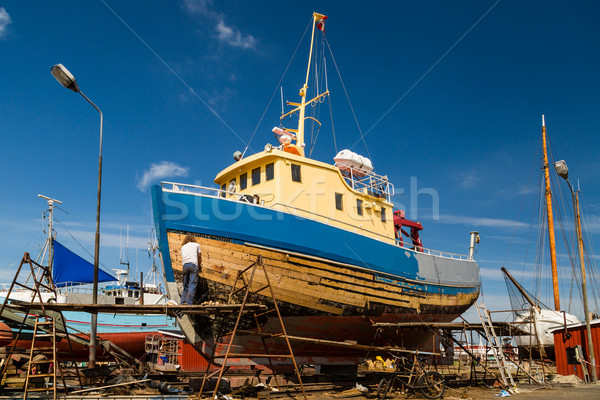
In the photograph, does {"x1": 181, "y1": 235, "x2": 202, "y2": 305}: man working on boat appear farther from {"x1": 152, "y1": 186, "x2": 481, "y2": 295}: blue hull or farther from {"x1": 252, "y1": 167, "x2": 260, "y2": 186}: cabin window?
{"x1": 252, "y1": 167, "x2": 260, "y2": 186}: cabin window

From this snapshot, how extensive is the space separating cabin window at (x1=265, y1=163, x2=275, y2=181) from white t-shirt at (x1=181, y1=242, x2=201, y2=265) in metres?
3.66

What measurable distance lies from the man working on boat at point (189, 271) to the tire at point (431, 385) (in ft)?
19.9

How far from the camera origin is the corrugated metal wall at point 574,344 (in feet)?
51.3

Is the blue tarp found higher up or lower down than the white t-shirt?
higher up

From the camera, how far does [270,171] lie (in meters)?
14.3

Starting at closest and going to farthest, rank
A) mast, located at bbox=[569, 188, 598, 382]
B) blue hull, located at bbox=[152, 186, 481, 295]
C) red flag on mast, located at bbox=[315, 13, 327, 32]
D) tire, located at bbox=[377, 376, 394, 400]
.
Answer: tire, located at bbox=[377, 376, 394, 400], blue hull, located at bbox=[152, 186, 481, 295], mast, located at bbox=[569, 188, 598, 382], red flag on mast, located at bbox=[315, 13, 327, 32]

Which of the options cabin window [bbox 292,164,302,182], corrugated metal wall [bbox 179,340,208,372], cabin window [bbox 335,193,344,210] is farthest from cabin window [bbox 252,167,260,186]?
corrugated metal wall [bbox 179,340,208,372]

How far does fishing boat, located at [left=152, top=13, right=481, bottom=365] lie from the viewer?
469 inches

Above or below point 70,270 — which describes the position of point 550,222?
above

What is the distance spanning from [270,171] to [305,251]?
302 cm

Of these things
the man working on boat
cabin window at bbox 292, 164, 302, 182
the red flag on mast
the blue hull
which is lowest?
the man working on boat

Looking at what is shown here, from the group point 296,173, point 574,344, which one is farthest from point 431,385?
point 574,344

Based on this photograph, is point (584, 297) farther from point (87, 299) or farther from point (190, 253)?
point (87, 299)

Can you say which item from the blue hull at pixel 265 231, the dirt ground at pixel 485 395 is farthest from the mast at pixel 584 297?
the blue hull at pixel 265 231
